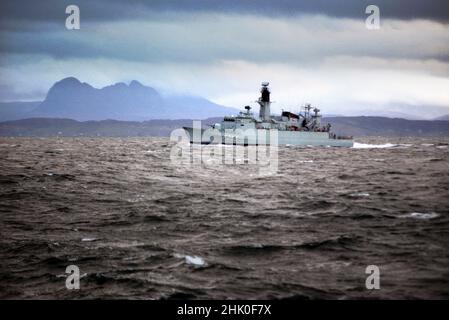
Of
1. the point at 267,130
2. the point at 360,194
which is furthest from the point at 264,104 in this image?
the point at 360,194

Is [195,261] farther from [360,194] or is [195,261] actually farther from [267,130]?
[267,130]

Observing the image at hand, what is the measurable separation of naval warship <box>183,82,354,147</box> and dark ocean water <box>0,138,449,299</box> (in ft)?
188

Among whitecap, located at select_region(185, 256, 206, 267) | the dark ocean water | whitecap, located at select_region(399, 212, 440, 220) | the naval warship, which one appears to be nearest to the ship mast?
the naval warship

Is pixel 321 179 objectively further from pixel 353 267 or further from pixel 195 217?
pixel 353 267

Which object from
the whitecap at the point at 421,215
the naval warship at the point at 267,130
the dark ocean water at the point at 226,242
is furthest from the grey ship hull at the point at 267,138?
the whitecap at the point at 421,215

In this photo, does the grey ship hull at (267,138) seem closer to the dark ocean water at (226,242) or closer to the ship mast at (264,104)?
the ship mast at (264,104)

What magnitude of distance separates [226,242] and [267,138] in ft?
233

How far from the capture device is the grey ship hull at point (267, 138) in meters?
83.0

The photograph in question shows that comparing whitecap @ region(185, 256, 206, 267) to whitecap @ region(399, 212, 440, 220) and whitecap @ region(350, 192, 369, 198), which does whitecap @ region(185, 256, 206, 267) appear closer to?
whitecap @ region(399, 212, 440, 220)

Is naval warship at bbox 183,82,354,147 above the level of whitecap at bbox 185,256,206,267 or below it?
above

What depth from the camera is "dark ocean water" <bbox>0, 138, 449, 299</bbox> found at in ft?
33.1
